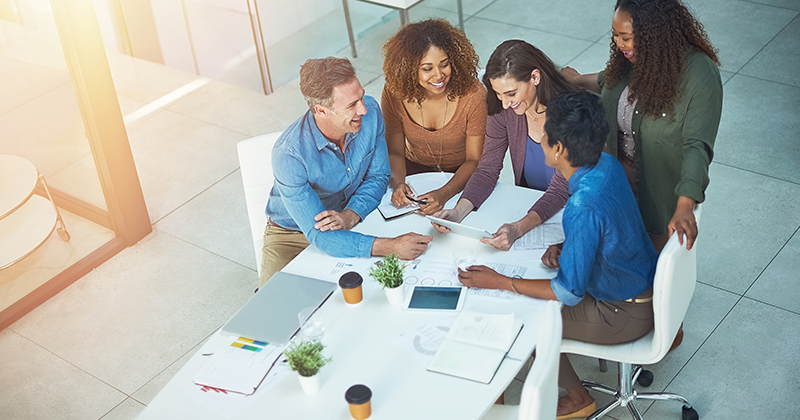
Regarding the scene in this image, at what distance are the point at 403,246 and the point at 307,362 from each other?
0.73m

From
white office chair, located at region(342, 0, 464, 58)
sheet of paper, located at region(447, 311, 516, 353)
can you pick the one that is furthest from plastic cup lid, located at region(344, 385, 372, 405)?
white office chair, located at region(342, 0, 464, 58)

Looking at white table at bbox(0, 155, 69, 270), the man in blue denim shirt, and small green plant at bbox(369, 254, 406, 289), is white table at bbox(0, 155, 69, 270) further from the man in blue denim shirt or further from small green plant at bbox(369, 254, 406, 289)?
small green plant at bbox(369, 254, 406, 289)

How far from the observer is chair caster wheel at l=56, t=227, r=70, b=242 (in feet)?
13.3

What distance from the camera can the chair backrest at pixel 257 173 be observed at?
312 cm

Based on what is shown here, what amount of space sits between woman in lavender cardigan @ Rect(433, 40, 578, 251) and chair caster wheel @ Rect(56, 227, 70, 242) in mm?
2302

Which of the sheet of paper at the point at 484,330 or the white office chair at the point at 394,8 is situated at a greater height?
the sheet of paper at the point at 484,330

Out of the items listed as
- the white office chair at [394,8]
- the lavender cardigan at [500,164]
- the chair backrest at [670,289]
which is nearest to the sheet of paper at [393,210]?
the lavender cardigan at [500,164]

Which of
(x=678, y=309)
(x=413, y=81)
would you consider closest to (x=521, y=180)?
(x=413, y=81)

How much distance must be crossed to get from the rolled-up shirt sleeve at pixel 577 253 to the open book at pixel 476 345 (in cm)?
19

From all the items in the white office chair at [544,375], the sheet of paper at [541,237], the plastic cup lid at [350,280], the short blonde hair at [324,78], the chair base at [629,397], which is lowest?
the chair base at [629,397]

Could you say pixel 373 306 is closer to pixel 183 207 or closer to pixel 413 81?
pixel 413 81

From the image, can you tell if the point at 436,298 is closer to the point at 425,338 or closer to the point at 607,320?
the point at 425,338

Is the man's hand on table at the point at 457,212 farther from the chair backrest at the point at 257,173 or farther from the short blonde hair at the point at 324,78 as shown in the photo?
the chair backrest at the point at 257,173

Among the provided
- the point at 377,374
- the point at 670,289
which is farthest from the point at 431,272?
the point at 670,289
